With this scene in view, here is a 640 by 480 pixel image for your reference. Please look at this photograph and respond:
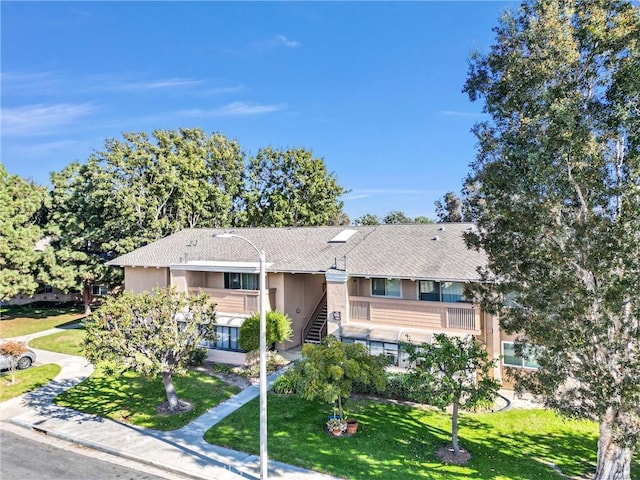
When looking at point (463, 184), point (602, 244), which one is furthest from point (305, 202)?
point (602, 244)

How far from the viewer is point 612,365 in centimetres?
1075

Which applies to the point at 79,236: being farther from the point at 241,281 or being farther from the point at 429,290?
the point at 429,290

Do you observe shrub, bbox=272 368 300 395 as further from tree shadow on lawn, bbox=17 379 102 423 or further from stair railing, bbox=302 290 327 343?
tree shadow on lawn, bbox=17 379 102 423

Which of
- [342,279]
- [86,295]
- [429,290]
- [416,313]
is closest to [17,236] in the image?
[86,295]

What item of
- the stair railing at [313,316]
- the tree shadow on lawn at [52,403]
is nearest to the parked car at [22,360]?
the tree shadow on lawn at [52,403]

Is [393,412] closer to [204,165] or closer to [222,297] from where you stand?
[222,297]

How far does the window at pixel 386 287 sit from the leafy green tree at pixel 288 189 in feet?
77.9

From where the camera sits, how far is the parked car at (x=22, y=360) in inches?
852

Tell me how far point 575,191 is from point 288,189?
36683mm

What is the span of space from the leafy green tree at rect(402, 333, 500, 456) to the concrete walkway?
168 inches

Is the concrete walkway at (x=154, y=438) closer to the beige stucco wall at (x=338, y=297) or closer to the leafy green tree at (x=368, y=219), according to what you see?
the beige stucco wall at (x=338, y=297)

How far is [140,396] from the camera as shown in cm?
1867

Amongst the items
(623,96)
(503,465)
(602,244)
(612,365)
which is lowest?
(503,465)

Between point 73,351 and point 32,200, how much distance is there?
15944mm
